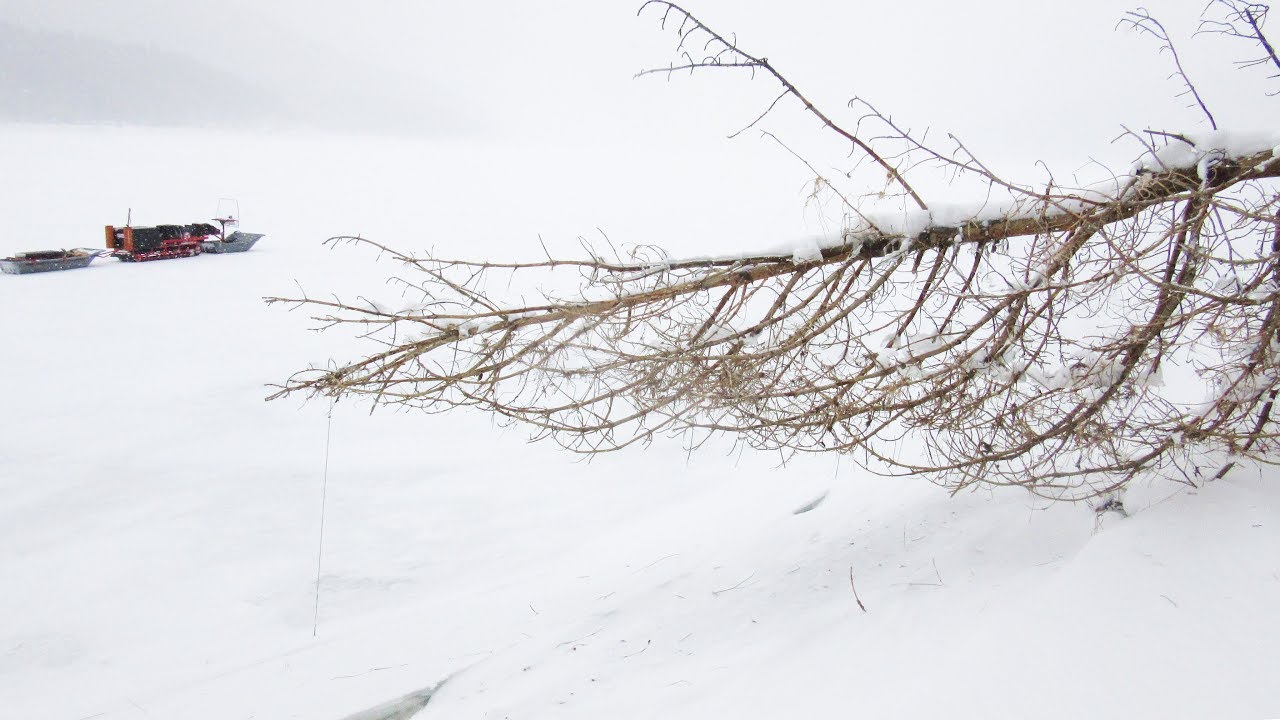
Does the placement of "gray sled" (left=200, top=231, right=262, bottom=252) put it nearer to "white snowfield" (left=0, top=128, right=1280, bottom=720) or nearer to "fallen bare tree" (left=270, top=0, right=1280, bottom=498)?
"white snowfield" (left=0, top=128, right=1280, bottom=720)

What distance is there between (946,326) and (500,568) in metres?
4.90

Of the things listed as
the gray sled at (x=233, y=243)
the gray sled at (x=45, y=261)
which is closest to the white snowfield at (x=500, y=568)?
the gray sled at (x=45, y=261)

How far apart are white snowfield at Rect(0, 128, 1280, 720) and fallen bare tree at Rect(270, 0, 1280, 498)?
0.53 metres

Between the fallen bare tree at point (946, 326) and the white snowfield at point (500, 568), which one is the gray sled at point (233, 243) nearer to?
the white snowfield at point (500, 568)

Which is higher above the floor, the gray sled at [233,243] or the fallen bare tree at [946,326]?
the gray sled at [233,243]

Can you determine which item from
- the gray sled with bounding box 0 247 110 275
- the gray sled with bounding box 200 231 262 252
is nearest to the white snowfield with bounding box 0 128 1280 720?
the gray sled with bounding box 0 247 110 275

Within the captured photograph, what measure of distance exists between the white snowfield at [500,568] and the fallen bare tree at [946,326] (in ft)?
1.73

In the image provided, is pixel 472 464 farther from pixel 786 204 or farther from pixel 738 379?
pixel 786 204

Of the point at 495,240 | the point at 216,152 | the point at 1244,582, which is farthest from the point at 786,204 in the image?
the point at 216,152

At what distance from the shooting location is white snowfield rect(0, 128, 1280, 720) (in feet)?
9.35

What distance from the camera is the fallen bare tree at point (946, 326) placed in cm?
313

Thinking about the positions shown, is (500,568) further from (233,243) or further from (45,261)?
(233,243)

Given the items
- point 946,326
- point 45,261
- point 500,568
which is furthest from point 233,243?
point 946,326

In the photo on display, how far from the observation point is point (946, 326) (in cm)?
370
